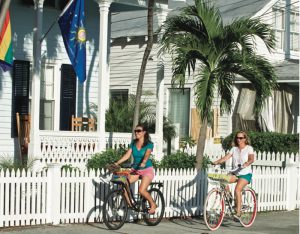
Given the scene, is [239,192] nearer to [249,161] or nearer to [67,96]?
[249,161]

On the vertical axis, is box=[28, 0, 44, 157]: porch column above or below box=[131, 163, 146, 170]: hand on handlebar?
above

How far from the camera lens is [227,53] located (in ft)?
52.9

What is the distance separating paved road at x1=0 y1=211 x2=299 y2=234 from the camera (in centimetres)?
1221

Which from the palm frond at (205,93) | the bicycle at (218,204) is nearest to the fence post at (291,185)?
the palm frond at (205,93)

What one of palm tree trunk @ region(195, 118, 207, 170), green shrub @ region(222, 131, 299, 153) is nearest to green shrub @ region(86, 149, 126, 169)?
palm tree trunk @ region(195, 118, 207, 170)

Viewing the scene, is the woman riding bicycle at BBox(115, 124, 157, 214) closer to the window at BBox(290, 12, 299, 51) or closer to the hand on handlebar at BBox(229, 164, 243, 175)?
Answer: the hand on handlebar at BBox(229, 164, 243, 175)

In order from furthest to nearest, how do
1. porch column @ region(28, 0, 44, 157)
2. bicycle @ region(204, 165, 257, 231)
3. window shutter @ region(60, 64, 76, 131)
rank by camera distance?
window shutter @ region(60, 64, 76, 131) → porch column @ region(28, 0, 44, 157) → bicycle @ region(204, 165, 257, 231)

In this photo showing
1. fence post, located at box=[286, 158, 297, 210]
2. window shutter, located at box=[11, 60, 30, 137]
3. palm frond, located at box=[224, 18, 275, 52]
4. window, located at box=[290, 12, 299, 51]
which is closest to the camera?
palm frond, located at box=[224, 18, 275, 52]

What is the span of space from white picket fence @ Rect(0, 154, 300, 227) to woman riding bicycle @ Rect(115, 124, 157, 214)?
754mm

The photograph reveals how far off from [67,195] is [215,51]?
4974 mm

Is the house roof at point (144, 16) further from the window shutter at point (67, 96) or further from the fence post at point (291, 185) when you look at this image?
the fence post at point (291, 185)

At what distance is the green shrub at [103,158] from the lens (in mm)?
17500

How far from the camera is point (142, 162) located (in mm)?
12734

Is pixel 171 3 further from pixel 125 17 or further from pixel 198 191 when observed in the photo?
pixel 198 191
